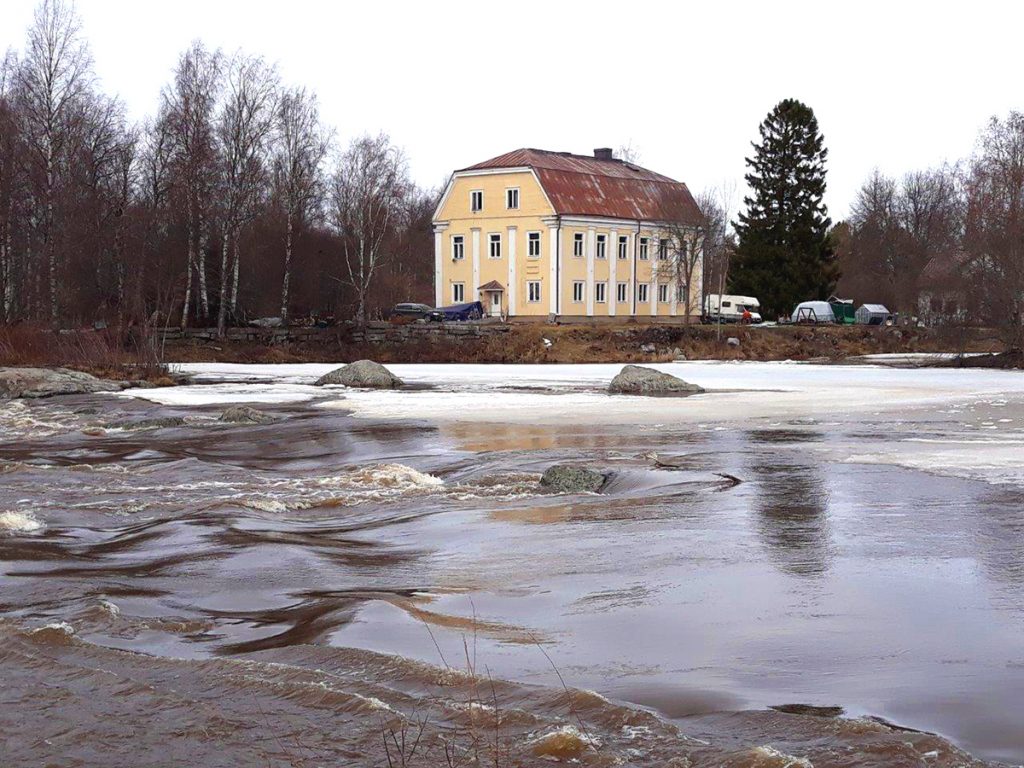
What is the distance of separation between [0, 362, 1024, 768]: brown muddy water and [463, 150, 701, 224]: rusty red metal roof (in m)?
58.3

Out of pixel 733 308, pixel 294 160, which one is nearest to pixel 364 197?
pixel 294 160

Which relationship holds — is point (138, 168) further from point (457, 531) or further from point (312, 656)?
point (312, 656)

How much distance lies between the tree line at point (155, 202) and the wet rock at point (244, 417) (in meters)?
23.1

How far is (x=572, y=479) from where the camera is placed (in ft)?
52.0

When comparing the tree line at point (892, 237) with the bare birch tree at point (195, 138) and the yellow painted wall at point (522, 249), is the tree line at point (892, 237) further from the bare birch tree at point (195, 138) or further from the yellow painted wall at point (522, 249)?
the bare birch tree at point (195, 138)

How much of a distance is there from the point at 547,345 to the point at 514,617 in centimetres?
4891

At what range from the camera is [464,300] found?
77.2 m

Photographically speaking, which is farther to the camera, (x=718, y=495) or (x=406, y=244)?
(x=406, y=244)

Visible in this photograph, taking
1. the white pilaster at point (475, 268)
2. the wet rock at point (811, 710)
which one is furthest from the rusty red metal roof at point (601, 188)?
the wet rock at point (811, 710)

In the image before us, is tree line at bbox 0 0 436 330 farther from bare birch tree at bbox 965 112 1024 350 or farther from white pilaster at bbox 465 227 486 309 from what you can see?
Result: bare birch tree at bbox 965 112 1024 350

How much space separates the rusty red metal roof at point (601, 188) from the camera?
245 feet

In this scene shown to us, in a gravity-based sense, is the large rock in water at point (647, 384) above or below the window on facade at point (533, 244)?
below

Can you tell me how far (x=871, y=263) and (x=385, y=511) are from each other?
10030 cm

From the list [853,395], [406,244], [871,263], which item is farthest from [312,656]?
[871,263]
